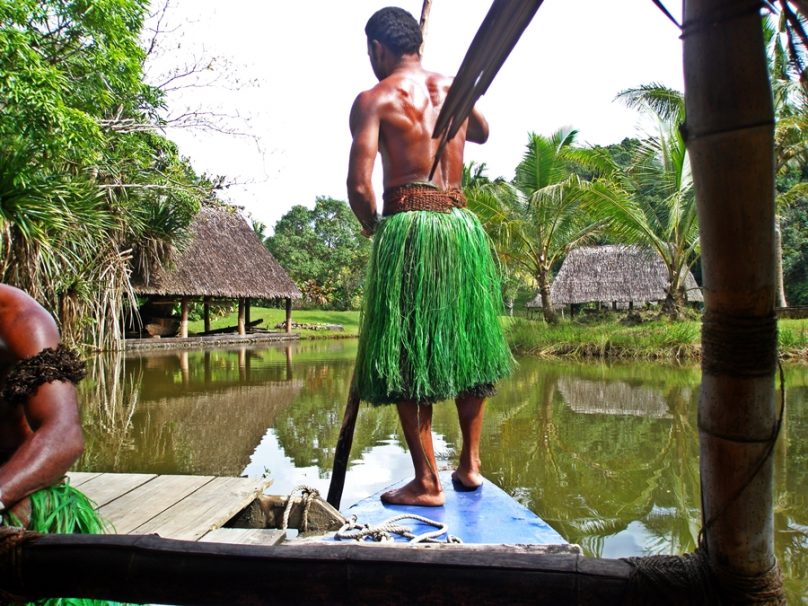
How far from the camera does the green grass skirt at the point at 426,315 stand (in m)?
2.12

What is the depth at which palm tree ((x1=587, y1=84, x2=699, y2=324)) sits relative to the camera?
1302 cm

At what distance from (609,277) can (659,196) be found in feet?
24.2

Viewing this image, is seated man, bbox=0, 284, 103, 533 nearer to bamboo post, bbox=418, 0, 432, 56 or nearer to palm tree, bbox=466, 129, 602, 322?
bamboo post, bbox=418, 0, 432, 56

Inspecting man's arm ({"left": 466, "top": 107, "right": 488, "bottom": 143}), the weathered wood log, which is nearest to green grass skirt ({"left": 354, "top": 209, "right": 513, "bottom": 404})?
man's arm ({"left": 466, "top": 107, "right": 488, "bottom": 143})

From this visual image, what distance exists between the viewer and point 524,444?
16.4 feet

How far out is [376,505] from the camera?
2.29 m

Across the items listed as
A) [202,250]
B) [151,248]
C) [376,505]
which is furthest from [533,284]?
[376,505]

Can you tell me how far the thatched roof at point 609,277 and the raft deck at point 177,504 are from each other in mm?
19352

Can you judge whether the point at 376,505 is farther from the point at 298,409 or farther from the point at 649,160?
the point at 649,160

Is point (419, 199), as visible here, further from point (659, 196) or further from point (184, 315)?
point (184, 315)

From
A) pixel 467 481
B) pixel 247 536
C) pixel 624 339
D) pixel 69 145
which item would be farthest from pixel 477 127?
pixel 624 339

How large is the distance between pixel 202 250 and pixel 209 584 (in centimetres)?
1873

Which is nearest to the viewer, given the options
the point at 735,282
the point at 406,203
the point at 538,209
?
the point at 735,282

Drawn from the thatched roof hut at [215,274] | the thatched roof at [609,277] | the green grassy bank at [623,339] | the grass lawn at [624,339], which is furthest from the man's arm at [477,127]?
the thatched roof at [609,277]
